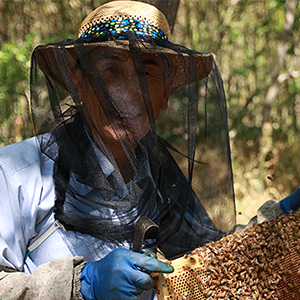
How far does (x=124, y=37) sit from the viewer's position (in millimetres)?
1984

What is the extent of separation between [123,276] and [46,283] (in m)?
0.37

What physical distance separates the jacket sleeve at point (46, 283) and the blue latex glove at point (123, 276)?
0.09m

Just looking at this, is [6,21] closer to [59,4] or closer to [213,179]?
[59,4]

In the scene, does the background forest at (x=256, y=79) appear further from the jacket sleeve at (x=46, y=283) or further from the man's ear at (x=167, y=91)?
the jacket sleeve at (x=46, y=283)

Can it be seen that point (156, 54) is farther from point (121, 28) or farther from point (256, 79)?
point (256, 79)

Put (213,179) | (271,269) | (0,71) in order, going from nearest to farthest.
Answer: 1. (271,269)
2. (213,179)
3. (0,71)

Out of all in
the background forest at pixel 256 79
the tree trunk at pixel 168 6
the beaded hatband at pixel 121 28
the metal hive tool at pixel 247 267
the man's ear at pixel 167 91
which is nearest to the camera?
the metal hive tool at pixel 247 267

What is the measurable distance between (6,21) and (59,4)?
2.81ft

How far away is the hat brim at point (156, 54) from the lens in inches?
76.5

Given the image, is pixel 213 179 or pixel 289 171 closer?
pixel 213 179

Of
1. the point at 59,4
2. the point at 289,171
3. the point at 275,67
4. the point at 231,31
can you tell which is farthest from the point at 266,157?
the point at 59,4

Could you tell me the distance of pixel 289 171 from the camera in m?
6.73

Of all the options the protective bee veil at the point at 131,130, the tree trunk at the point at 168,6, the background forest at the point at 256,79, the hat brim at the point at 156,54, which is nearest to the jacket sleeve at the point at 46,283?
the protective bee veil at the point at 131,130

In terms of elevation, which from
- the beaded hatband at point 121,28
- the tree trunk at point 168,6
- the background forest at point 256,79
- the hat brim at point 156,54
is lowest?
the background forest at point 256,79
